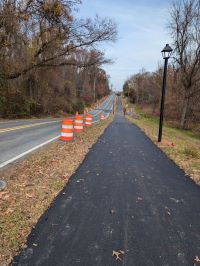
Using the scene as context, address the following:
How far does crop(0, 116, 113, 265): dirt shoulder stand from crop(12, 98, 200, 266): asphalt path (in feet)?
0.50

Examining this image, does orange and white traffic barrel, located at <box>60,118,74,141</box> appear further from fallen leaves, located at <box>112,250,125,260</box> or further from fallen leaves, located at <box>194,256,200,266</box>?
fallen leaves, located at <box>194,256,200,266</box>

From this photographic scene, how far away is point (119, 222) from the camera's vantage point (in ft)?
13.0

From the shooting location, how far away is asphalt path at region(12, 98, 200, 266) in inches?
123

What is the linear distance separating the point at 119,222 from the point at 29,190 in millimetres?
2106

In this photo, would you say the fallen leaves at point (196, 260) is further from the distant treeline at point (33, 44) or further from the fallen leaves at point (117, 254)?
the distant treeline at point (33, 44)

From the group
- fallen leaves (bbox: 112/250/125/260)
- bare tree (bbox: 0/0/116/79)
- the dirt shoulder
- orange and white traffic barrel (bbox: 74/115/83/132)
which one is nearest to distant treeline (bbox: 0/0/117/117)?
bare tree (bbox: 0/0/116/79)

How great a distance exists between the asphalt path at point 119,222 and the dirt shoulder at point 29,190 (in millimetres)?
153

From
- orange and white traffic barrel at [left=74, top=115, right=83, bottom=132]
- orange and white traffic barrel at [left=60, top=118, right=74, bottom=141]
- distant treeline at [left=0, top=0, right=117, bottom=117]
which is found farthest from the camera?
distant treeline at [left=0, top=0, right=117, bottom=117]

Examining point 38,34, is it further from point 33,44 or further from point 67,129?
point 67,129

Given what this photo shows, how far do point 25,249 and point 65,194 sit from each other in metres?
1.82

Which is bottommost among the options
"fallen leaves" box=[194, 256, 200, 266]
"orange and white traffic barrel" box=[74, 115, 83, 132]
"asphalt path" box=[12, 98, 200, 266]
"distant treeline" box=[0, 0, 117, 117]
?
"fallen leaves" box=[194, 256, 200, 266]

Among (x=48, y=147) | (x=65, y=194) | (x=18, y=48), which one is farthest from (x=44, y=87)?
(x=65, y=194)

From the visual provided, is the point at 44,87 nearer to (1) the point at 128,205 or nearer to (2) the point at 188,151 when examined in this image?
(2) the point at 188,151

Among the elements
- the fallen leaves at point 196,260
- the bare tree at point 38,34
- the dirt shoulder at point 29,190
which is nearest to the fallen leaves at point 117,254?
the fallen leaves at point 196,260
